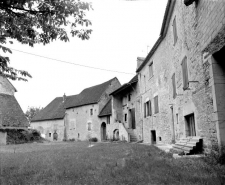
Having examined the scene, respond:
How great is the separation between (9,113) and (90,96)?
11579mm

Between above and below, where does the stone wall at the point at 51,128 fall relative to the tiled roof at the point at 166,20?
below

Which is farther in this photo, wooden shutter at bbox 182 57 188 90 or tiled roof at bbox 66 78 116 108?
tiled roof at bbox 66 78 116 108

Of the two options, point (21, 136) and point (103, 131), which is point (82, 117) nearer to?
point (103, 131)

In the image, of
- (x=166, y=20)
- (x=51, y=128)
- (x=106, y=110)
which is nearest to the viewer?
(x=166, y=20)

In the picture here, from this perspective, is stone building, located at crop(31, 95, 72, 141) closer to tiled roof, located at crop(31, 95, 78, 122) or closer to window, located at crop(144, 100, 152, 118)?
tiled roof, located at crop(31, 95, 78, 122)

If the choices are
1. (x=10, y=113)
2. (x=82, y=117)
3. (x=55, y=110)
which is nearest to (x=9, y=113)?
(x=10, y=113)

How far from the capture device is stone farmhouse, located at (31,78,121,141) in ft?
97.8

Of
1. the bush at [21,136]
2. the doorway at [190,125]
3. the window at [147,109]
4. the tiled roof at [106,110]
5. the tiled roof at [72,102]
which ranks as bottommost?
the bush at [21,136]

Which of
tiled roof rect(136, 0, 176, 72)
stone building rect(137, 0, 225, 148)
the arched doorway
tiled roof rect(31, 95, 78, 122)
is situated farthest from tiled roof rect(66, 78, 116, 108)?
tiled roof rect(136, 0, 176, 72)

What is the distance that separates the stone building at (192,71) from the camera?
19.0ft

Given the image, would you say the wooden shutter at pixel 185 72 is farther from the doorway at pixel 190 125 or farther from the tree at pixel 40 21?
the tree at pixel 40 21

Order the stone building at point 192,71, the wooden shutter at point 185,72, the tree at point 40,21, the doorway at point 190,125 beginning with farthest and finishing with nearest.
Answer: the wooden shutter at point 185,72, the doorway at point 190,125, the stone building at point 192,71, the tree at point 40,21

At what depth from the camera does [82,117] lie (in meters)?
32.1

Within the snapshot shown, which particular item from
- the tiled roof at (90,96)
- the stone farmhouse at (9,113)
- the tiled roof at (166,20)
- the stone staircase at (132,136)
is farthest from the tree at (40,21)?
the tiled roof at (90,96)
